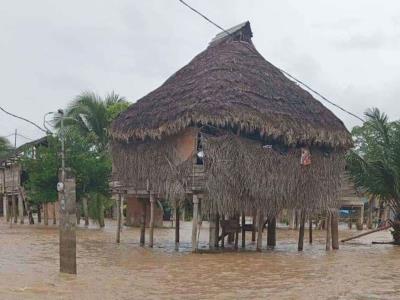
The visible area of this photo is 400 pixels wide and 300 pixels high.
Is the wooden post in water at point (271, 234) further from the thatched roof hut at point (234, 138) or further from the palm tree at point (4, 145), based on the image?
the palm tree at point (4, 145)

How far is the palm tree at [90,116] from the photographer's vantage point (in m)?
32.6

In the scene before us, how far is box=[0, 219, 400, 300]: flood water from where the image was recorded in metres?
10.0

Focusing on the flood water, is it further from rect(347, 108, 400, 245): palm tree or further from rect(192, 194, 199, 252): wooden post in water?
rect(347, 108, 400, 245): palm tree

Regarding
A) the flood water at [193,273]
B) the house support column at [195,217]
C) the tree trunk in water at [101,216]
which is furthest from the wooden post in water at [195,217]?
the tree trunk in water at [101,216]

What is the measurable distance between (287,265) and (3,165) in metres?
24.0

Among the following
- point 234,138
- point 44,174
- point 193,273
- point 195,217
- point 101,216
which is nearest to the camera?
point 193,273

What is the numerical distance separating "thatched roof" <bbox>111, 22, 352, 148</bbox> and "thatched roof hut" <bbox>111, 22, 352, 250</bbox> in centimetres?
3

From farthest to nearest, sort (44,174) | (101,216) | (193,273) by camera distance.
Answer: (101,216), (44,174), (193,273)

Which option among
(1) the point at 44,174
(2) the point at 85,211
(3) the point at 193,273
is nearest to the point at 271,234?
(3) the point at 193,273

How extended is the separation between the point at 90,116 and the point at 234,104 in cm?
1697

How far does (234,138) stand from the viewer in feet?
56.9

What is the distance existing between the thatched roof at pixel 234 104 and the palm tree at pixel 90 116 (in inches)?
452

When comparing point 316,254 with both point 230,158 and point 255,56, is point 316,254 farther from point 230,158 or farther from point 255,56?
point 255,56

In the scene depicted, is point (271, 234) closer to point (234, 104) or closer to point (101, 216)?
point (234, 104)
